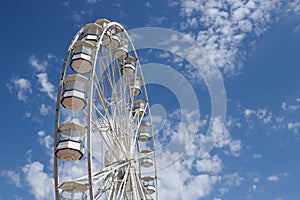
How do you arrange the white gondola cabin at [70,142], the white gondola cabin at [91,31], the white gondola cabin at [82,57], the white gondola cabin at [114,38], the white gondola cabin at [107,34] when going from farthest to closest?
the white gondola cabin at [114,38] < the white gondola cabin at [107,34] < the white gondola cabin at [91,31] < the white gondola cabin at [82,57] < the white gondola cabin at [70,142]

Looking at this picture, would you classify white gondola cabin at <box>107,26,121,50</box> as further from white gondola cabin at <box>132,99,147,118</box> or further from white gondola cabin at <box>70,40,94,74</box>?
white gondola cabin at <box>132,99,147,118</box>

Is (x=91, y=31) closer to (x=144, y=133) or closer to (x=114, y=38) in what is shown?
(x=114, y=38)

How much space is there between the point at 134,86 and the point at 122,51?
1756 millimetres

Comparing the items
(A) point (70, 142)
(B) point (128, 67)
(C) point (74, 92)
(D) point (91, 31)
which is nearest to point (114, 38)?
(B) point (128, 67)

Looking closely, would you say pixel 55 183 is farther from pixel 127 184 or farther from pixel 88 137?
pixel 127 184

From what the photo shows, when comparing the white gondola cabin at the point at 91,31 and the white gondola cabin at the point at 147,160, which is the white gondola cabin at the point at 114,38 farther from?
the white gondola cabin at the point at 147,160

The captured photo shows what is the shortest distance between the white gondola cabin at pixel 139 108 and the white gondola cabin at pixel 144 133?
57 cm

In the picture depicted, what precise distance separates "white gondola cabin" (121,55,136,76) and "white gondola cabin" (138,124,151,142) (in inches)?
104

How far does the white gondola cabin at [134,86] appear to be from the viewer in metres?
18.7

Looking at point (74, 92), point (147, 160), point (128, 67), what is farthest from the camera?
point (128, 67)

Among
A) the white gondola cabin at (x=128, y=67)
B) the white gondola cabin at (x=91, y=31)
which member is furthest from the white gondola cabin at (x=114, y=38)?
the white gondola cabin at (x=91, y=31)

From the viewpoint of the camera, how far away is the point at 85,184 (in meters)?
12.8

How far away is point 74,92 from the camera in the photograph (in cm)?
1348

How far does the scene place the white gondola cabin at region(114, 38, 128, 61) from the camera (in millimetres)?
18250
